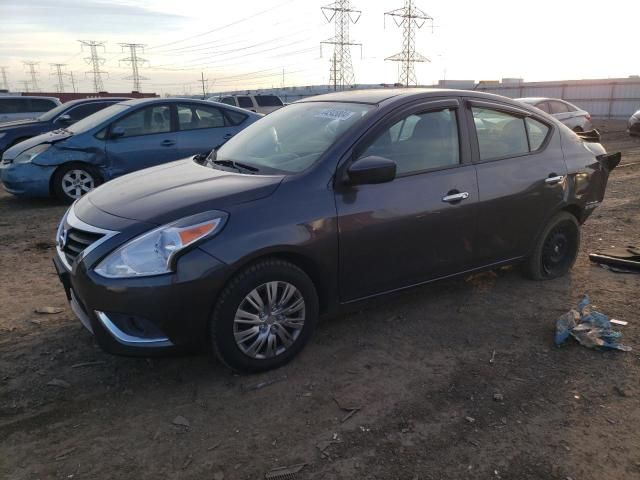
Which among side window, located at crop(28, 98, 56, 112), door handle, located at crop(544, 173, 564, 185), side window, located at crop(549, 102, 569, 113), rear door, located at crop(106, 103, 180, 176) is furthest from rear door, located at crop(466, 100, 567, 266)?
side window, located at crop(28, 98, 56, 112)

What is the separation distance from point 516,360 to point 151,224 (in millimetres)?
2475

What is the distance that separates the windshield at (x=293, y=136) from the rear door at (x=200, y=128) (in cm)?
416

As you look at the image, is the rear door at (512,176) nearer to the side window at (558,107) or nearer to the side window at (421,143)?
the side window at (421,143)

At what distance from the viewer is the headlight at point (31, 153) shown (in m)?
7.83

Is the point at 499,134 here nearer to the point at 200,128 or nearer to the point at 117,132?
the point at 200,128

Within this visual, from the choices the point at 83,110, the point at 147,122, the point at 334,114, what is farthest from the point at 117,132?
the point at 334,114

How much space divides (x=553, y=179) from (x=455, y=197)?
120 cm

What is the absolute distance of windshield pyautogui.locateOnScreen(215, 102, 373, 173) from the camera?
355cm

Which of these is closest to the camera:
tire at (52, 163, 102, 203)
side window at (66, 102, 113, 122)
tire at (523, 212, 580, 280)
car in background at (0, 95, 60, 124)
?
tire at (523, 212, 580, 280)

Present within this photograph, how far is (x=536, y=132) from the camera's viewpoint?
14.8ft

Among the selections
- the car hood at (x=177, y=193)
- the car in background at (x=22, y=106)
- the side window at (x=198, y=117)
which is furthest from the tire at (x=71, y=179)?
the car in background at (x=22, y=106)

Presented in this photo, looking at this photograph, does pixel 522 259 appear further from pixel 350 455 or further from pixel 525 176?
pixel 350 455

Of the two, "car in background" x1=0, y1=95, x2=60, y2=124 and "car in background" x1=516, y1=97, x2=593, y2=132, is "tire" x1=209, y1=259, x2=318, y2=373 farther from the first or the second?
"car in background" x1=0, y1=95, x2=60, y2=124

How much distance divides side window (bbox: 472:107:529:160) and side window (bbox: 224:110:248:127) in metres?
5.55
